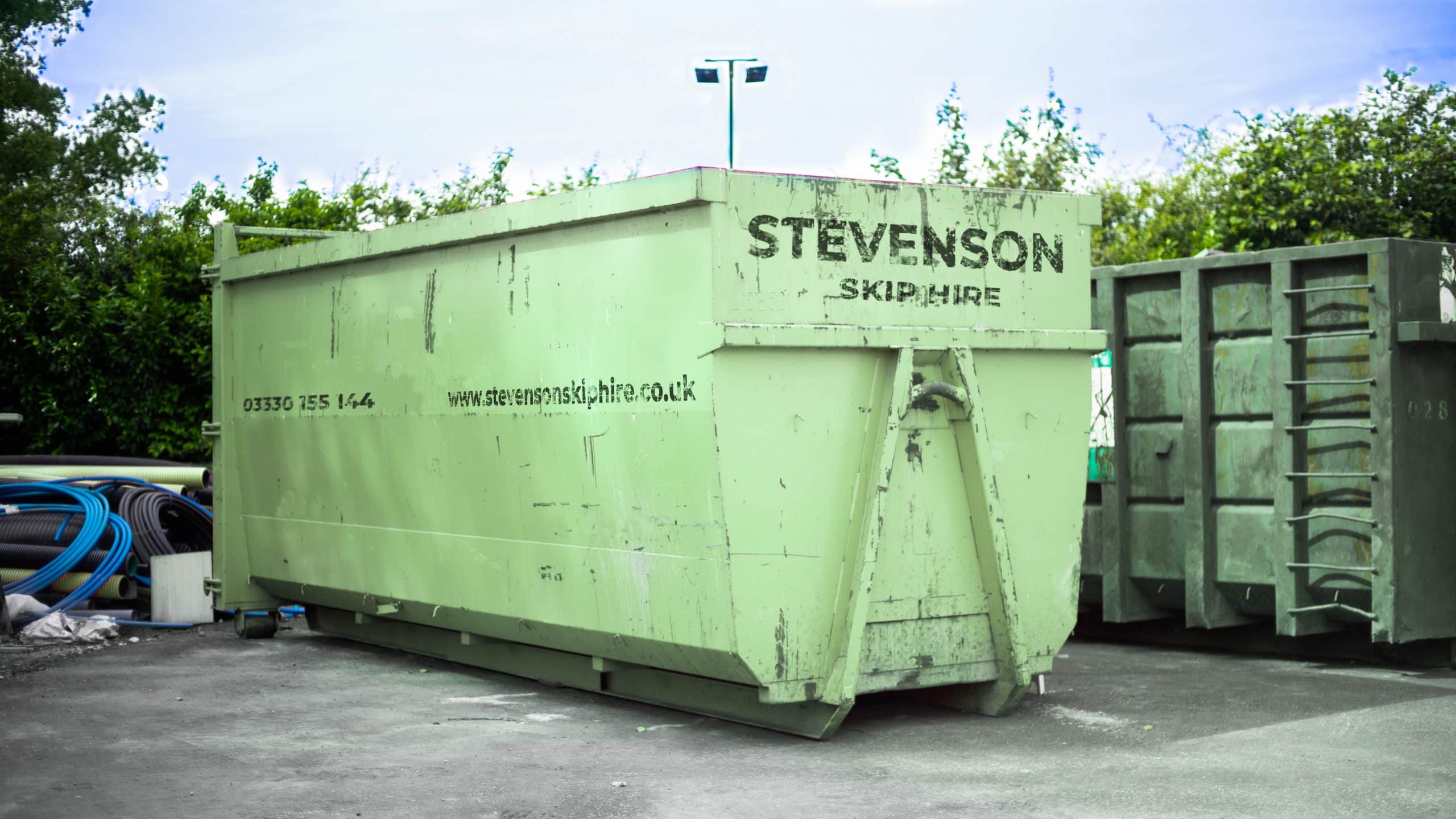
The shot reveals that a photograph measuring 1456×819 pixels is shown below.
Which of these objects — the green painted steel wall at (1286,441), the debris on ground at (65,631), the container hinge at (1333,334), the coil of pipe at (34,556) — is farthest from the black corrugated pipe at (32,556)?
the container hinge at (1333,334)

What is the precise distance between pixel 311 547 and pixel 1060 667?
4526 mm

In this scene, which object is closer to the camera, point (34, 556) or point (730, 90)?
point (34, 556)

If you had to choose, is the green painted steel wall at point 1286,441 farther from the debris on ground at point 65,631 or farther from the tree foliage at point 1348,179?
the tree foliage at point 1348,179

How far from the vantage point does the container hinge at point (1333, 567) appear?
8.03 meters

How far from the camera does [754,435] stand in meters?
6.23

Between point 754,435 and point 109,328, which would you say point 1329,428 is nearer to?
point 754,435

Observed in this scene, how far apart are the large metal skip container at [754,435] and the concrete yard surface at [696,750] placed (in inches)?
12.2

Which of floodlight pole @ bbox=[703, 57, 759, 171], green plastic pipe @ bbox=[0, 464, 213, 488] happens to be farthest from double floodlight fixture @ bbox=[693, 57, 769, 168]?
green plastic pipe @ bbox=[0, 464, 213, 488]

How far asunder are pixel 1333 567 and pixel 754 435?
3.81 m

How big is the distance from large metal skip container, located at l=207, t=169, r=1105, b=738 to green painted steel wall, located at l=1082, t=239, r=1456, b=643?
190cm

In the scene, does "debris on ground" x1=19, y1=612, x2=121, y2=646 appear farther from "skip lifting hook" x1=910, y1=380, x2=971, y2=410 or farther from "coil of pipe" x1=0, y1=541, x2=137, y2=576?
"skip lifting hook" x1=910, y1=380, x2=971, y2=410

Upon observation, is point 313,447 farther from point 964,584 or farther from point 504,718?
point 964,584

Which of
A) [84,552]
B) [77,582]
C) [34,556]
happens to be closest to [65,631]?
[84,552]

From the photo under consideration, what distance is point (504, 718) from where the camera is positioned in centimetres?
713
